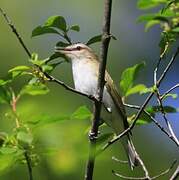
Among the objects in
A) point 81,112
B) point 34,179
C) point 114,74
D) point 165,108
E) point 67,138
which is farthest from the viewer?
point 114,74

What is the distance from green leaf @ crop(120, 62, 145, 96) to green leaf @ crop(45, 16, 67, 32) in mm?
434

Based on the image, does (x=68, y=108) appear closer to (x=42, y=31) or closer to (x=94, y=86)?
(x=42, y=31)

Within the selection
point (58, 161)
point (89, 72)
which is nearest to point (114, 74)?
point (89, 72)

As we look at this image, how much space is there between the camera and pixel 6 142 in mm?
2574

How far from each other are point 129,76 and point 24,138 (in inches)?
34.2

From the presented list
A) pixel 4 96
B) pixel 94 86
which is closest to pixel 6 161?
pixel 4 96

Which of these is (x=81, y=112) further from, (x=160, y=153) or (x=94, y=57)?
(x=94, y=57)

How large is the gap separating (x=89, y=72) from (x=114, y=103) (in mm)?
267

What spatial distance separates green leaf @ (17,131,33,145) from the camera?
2428 millimetres

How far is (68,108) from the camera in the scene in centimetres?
254

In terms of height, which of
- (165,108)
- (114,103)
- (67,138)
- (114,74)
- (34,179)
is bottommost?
(114,74)

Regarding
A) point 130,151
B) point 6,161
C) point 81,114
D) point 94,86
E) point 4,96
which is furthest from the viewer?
point 94,86

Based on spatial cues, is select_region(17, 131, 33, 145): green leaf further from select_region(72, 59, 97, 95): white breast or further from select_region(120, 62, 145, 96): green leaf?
select_region(72, 59, 97, 95): white breast

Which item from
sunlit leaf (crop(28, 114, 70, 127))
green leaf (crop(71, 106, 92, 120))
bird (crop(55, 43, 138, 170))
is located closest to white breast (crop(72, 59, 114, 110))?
bird (crop(55, 43, 138, 170))
